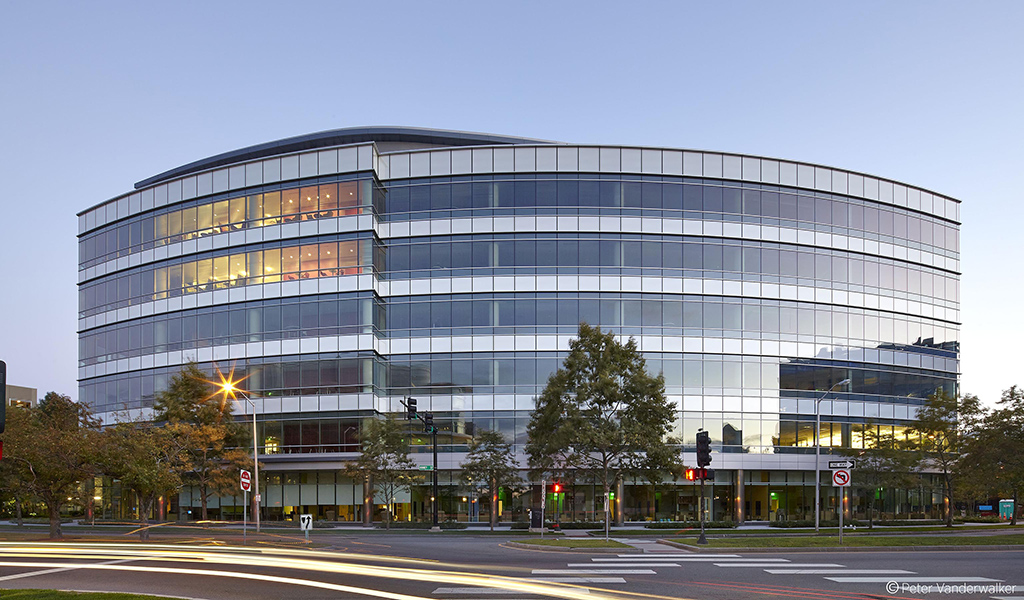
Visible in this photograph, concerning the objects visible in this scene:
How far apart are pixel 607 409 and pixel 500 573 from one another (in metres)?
18.2

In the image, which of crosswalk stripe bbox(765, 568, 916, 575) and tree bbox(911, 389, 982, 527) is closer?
crosswalk stripe bbox(765, 568, 916, 575)

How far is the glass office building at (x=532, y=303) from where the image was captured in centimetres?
4816

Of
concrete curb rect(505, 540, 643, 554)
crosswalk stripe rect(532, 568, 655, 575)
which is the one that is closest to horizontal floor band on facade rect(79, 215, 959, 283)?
concrete curb rect(505, 540, 643, 554)

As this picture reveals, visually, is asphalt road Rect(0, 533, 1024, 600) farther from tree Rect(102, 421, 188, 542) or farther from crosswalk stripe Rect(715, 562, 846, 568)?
tree Rect(102, 421, 188, 542)

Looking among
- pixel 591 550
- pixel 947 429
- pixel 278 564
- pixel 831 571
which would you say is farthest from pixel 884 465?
pixel 278 564

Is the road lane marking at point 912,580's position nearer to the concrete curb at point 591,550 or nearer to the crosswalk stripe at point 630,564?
the crosswalk stripe at point 630,564

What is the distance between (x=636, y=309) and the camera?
4825 cm

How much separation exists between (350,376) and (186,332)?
45.0ft

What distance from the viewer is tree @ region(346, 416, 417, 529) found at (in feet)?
142

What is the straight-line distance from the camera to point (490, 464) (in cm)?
4172

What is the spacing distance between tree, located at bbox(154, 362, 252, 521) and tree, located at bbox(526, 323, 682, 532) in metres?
20.5

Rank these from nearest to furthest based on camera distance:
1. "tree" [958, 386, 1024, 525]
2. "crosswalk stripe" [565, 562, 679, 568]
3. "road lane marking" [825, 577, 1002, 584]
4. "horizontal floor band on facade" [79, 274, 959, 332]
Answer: "road lane marking" [825, 577, 1002, 584], "crosswalk stripe" [565, 562, 679, 568], "tree" [958, 386, 1024, 525], "horizontal floor band on facade" [79, 274, 959, 332]

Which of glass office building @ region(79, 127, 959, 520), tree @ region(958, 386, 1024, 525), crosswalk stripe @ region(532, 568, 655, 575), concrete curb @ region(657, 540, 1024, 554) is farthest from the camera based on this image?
glass office building @ region(79, 127, 959, 520)

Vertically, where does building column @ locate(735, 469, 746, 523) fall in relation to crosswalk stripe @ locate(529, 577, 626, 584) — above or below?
below
